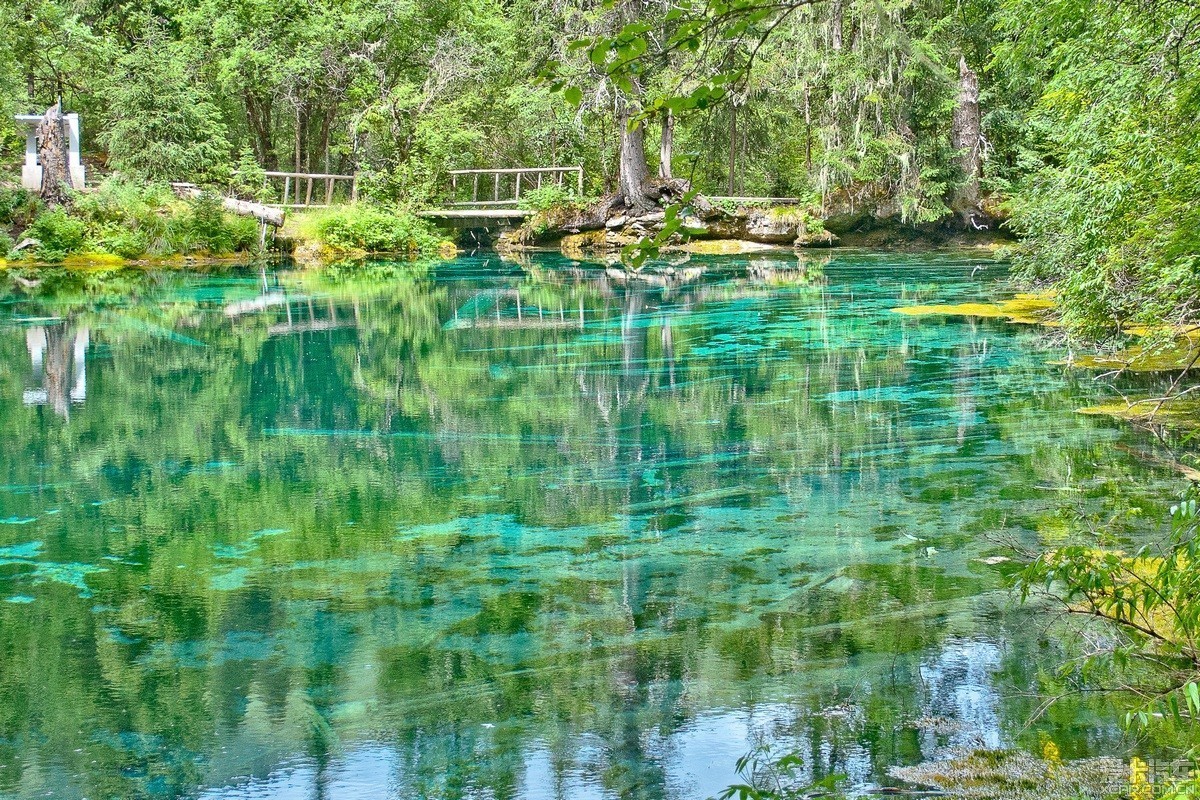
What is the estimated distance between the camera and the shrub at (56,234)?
25719 millimetres

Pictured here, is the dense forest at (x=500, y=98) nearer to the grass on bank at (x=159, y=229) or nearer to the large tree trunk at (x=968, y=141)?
the large tree trunk at (x=968, y=141)

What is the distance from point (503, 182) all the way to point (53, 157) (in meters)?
13.2

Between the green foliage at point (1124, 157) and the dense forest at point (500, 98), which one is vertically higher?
the dense forest at point (500, 98)

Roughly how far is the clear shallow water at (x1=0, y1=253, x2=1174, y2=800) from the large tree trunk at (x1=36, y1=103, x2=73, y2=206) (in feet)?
46.5

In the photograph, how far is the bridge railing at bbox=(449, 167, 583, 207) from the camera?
33.0m

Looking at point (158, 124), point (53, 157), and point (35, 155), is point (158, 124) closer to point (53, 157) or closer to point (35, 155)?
point (35, 155)

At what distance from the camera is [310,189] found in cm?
3338

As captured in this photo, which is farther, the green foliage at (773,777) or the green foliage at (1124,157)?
the green foliage at (1124,157)

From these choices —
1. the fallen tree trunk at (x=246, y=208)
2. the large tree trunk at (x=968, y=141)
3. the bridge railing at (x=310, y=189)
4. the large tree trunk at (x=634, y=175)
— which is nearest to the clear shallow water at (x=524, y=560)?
the fallen tree trunk at (x=246, y=208)

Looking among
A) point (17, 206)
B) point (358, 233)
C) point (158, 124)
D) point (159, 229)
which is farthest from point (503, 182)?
point (17, 206)

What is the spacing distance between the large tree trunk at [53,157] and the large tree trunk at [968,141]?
2111 cm

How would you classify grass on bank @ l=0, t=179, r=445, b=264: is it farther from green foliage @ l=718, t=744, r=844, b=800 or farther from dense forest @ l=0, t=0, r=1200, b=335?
green foliage @ l=718, t=744, r=844, b=800

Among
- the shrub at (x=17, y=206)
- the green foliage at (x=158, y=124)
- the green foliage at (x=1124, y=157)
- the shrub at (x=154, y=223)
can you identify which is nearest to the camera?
the green foliage at (x=1124, y=157)

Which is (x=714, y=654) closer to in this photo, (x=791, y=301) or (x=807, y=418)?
(x=807, y=418)
